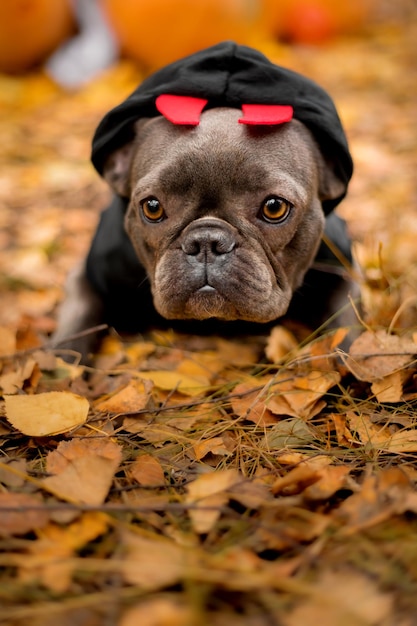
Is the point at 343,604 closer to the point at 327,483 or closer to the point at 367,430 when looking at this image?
the point at 327,483

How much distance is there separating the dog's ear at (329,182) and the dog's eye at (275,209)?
0.33 metres

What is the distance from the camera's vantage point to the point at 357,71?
685cm

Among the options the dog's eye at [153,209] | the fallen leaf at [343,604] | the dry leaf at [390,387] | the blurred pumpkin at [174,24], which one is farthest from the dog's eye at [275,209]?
the blurred pumpkin at [174,24]

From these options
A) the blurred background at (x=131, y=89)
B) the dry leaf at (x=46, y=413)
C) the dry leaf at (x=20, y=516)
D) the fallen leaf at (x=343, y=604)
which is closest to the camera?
the fallen leaf at (x=343, y=604)

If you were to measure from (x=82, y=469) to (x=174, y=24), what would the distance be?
526 cm

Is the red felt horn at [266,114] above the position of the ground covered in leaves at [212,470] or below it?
above

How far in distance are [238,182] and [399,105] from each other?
4235 mm

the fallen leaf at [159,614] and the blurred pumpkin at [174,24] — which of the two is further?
the blurred pumpkin at [174,24]

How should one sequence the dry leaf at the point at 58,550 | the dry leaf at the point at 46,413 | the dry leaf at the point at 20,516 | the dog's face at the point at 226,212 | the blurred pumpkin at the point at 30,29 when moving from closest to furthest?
1. the dry leaf at the point at 58,550
2. the dry leaf at the point at 20,516
3. the dry leaf at the point at 46,413
4. the dog's face at the point at 226,212
5. the blurred pumpkin at the point at 30,29

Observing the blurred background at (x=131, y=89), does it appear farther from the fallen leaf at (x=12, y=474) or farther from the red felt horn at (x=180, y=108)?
the fallen leaf at (x=12, y=474)

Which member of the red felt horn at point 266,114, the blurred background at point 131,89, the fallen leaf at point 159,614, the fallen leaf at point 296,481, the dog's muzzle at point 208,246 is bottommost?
the blurred background at point 131,89

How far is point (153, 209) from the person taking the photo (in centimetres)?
253

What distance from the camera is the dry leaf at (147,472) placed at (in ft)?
5.86

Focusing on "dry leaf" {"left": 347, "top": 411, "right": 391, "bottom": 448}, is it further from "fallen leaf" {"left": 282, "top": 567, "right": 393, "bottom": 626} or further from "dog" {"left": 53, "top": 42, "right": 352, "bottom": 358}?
"fallen leaf" {"left": 282, "top": 567, "right": 393, "bottom": 626}
